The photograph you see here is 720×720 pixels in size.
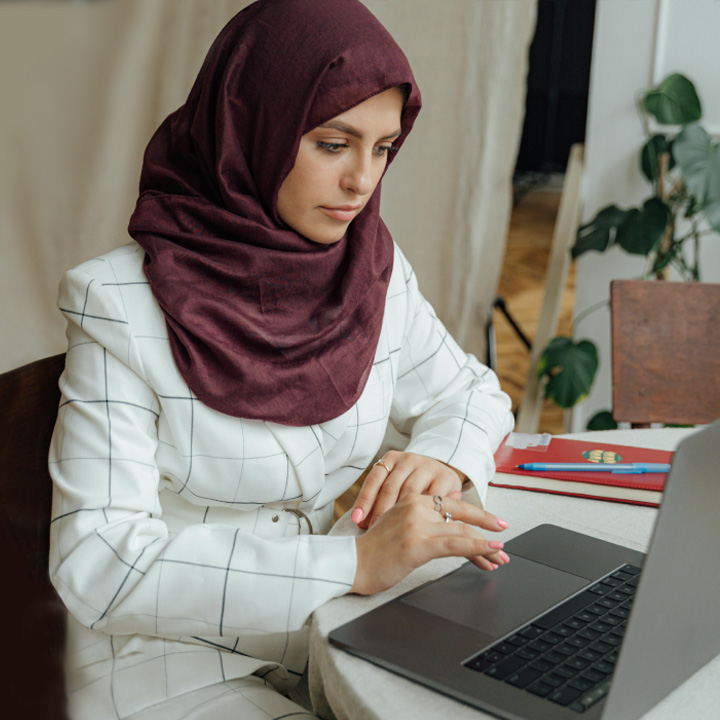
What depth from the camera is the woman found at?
89 centimetres

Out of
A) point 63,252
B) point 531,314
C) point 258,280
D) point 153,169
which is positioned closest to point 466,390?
point 258,280

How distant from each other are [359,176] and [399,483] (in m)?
0.38

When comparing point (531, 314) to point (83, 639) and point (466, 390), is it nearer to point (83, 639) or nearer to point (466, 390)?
point (466, 390)

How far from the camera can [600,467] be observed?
1182 mm

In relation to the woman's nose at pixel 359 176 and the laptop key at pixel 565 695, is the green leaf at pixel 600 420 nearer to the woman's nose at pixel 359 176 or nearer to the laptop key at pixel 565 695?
the woman's nose at pixel 359 176

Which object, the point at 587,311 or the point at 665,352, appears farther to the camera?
the point at 587,311

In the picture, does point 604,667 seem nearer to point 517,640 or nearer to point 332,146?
point 517,640

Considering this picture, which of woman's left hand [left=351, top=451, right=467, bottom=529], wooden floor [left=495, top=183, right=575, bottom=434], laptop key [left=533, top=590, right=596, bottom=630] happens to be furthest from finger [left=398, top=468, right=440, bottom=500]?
wooden floor [left=495, top=183, right=575, bottom=434]

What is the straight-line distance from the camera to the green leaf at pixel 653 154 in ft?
8.10

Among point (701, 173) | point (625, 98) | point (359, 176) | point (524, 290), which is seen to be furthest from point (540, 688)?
point (524, 290)

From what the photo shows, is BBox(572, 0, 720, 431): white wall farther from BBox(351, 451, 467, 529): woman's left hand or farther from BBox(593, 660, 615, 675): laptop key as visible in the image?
BBox(593, 660, 615, 675): laptop key

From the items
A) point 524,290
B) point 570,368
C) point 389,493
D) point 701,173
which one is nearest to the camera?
point 389,493

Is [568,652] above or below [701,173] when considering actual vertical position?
below

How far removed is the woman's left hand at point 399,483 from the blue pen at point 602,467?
0.13 metres
